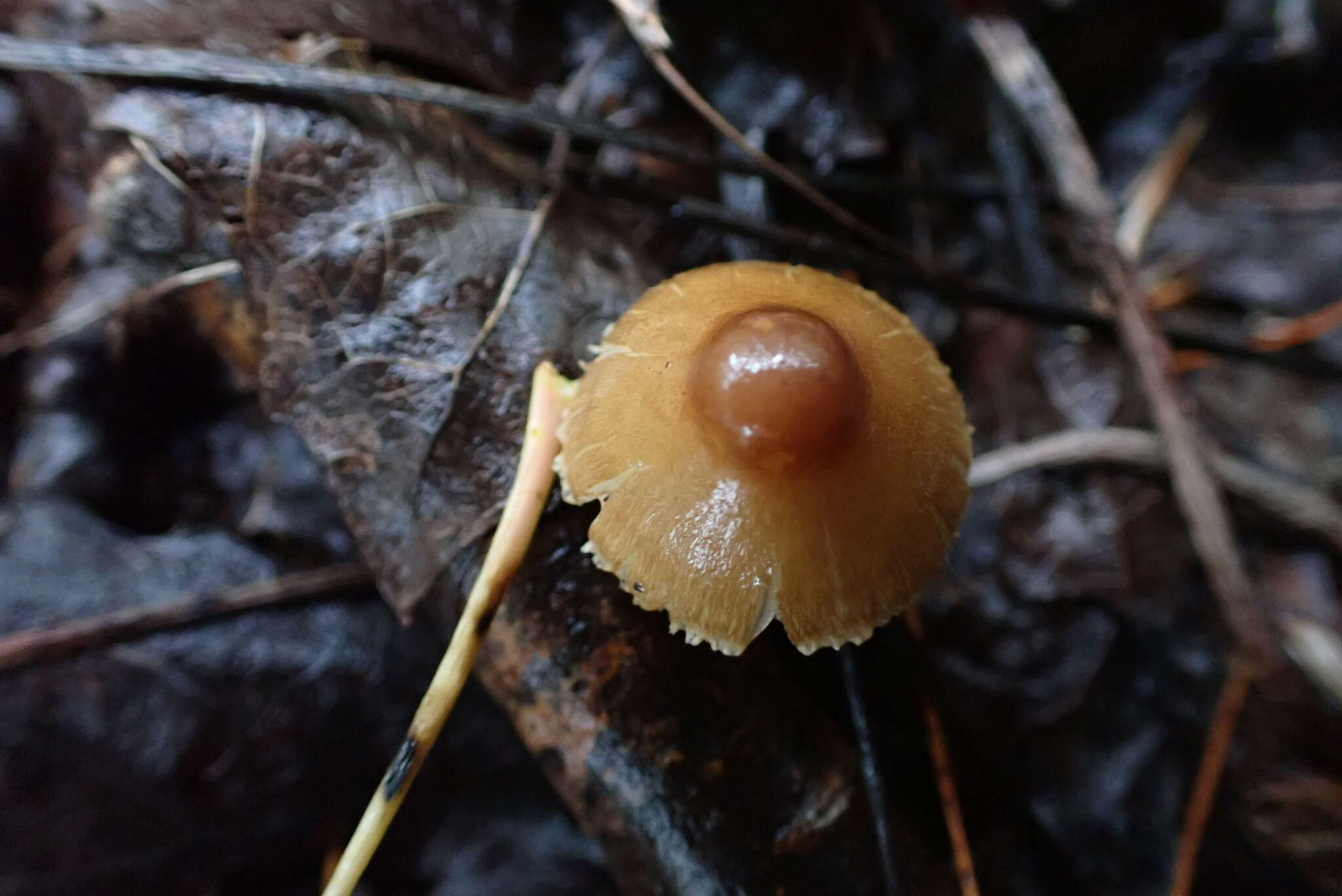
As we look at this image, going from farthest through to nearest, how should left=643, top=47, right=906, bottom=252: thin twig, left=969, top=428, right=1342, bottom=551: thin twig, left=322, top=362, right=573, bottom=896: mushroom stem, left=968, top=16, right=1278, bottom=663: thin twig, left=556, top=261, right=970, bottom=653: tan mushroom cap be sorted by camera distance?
left=969, top=428, right=1342, bottom=551: thin twig → left=968, top=16, right=1278, bottom=663: thin twig → left=643, top=47, right=906, bottom=252: thin twig → left=322, top=362, right=573, bottom=896: mushroom stem → left=556, top=261, right=970, bottom=653: tan mushroom cap

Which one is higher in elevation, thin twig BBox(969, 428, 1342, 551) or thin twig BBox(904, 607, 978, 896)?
thin twig BBox(969, 428, 1342, 551)

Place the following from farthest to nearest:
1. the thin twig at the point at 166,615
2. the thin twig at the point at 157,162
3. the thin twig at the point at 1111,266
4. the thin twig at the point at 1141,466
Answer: the thin twig at the point at 1141,466 → the thin twig at the point at 1111,266 → the thin twig at the point at 166,615 → the thin twig at the point at 157,162

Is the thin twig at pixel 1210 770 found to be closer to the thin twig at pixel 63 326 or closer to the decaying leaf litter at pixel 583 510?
the decaying leaf litter at pixel 583 510

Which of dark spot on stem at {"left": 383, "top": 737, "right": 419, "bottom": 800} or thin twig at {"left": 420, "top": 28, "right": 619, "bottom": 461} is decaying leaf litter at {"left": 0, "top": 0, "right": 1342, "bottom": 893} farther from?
dark spot on stem at {"left": 383, "top": 737, "right": 419, "bottom": 800}

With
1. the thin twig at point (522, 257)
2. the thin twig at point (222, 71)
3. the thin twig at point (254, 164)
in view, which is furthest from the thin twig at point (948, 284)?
the thin twig at point (254, 164)

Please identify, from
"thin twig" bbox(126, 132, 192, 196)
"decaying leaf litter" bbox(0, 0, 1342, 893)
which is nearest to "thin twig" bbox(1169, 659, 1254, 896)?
"decaying leaf litter" bbox(0, 0, 1342, 893)
